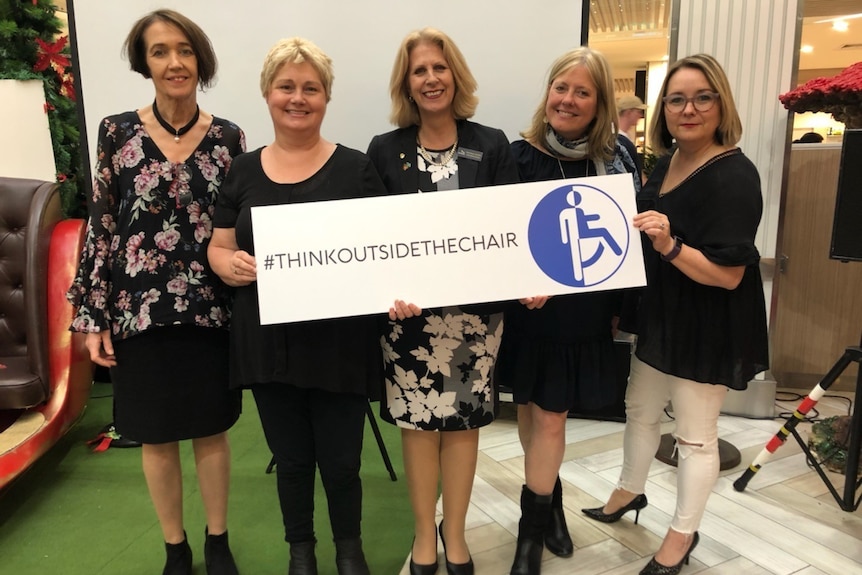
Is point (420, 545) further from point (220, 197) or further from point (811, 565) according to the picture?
point (811, 565)

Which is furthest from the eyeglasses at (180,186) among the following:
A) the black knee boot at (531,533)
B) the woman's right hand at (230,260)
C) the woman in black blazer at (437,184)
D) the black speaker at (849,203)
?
the black speaker at (849,203)

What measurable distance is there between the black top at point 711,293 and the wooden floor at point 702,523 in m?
0.73

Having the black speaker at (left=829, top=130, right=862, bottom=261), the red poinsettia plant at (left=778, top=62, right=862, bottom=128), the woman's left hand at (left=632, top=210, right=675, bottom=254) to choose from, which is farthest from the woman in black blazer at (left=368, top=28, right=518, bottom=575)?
the red poinsettia plant at (left=778, top=62, right=862, bottom=128)

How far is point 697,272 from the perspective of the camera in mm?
1452

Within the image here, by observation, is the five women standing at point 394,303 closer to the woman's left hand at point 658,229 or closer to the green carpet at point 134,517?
the woman's left hand at point 658,229

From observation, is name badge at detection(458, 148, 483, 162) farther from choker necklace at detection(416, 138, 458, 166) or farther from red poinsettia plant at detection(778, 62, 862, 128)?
red poinsettia plant at detection(778, 62, 862, 128)

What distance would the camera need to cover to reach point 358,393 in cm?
150

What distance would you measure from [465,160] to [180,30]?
81 centimetres

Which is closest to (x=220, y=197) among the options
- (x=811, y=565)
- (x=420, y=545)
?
(x=420, y=545)

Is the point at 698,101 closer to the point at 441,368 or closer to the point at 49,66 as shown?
the point at 441,368

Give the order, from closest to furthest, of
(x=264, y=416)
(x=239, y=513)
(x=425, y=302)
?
(x=425, y=302) < (x=264, y=416) < (x=239, y=513)

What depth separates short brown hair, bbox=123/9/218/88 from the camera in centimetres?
146

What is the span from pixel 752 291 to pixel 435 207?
91 centimetres

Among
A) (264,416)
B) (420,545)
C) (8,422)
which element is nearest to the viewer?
(264,416)
